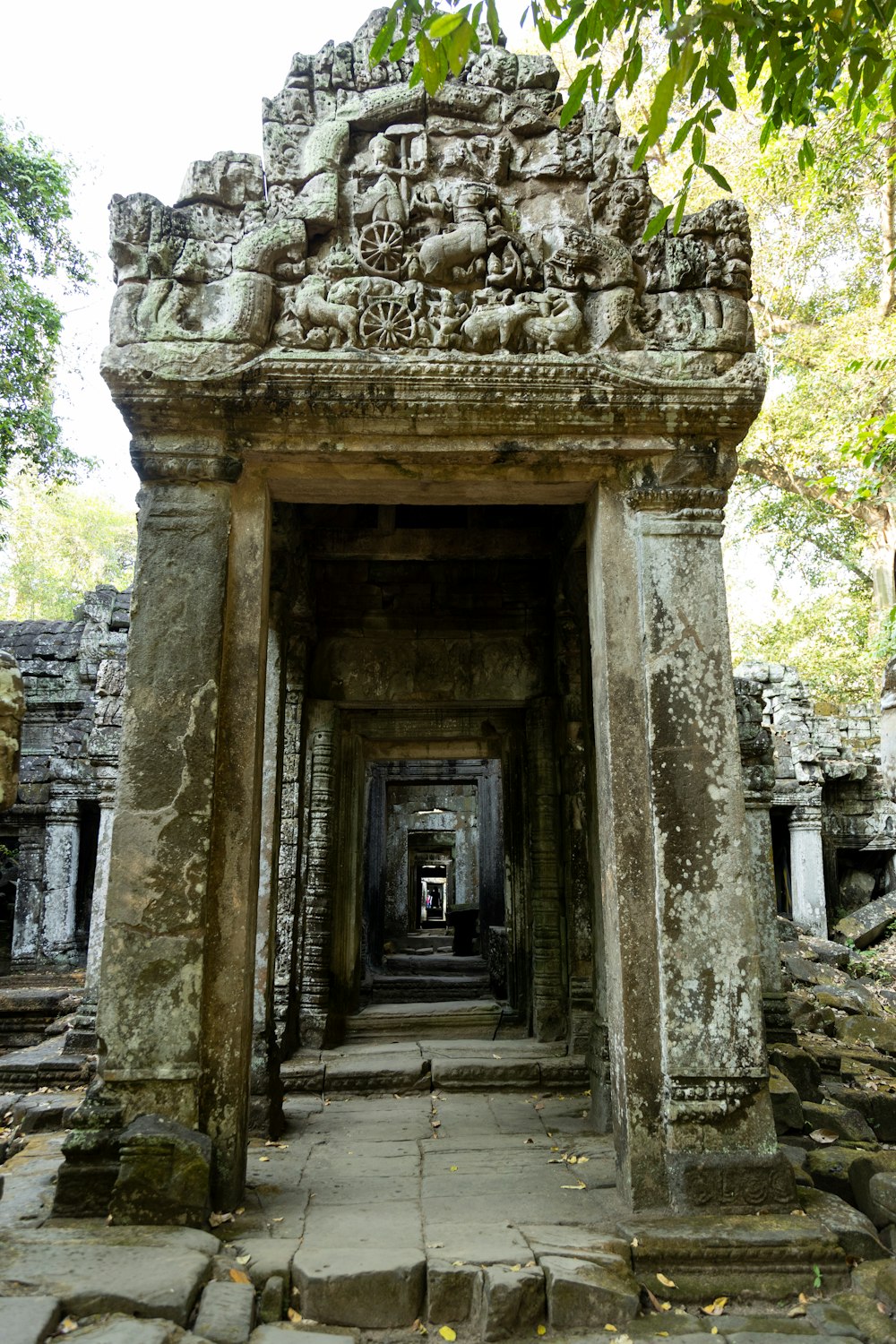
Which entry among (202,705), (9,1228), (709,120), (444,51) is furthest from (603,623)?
(9,1228)

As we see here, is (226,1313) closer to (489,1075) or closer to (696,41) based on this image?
(489,1075)

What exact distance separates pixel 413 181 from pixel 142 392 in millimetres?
1733

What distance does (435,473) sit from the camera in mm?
4363

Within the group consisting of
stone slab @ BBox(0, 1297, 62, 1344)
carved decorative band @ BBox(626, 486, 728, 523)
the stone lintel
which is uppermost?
the stone lintel

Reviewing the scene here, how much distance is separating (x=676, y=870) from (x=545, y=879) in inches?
140

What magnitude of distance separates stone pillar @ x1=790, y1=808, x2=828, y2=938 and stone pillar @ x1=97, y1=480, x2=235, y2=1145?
43.8 feet

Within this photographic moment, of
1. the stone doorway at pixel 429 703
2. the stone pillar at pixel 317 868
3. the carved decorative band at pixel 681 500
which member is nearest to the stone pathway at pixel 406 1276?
the stone doorway at pixel 429 703

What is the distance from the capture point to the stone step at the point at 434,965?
1116cm

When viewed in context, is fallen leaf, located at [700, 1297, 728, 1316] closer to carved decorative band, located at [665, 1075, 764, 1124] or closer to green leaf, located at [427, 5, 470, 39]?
carved decorative band, located at [665, 1075, 764, 1124]

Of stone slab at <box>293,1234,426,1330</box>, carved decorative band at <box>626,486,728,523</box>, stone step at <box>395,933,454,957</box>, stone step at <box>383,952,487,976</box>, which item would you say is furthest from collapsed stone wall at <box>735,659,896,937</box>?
stone slab at <box>293,1234,426,1330</box>

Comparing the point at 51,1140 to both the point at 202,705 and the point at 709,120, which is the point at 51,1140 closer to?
the point at 202,705

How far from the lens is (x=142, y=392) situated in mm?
4055

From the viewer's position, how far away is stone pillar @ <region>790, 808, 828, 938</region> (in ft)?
49.6

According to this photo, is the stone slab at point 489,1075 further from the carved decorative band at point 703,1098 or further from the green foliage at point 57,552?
the green foliage at point 57,552
